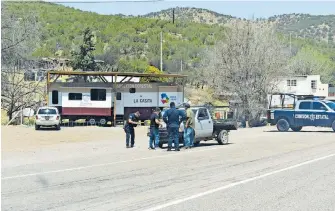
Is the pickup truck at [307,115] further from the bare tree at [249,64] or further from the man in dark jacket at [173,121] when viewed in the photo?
the man in dark jacket at [173,121]

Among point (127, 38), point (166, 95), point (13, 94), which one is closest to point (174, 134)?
point (166, 95)

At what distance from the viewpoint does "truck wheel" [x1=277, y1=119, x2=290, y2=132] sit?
118 feet

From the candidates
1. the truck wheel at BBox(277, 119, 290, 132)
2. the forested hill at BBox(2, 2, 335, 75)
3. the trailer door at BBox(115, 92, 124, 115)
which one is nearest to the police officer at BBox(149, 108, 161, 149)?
the truck wheel at BBox(277, 119, 290, 132)

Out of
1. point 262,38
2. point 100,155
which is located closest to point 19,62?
point 262,38

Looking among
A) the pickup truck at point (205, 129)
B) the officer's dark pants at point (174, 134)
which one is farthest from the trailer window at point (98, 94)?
the officer's dark pants at point (174, 134)

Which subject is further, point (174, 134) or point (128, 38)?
point (128, 38)

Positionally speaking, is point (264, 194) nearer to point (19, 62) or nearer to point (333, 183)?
point (333, 183)

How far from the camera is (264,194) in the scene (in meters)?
11.4

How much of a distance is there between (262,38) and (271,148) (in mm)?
29802

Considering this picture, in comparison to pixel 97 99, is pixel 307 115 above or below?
below

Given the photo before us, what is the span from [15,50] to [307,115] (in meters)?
20.6

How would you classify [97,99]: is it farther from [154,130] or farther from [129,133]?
[154,130]

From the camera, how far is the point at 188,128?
22.8 metres

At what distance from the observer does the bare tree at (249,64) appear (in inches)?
2000
